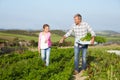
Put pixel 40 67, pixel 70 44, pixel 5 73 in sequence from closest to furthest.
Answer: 1. pixel 5 73
2. pixel 40 67
3. pixel 70 44

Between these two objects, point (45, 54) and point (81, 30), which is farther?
point (45, 54)

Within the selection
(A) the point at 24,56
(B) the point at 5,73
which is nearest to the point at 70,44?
(A) the point at 24,56

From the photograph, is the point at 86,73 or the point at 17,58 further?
the point at 17,58

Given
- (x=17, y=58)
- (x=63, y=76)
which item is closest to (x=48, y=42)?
(x=63, y=76)

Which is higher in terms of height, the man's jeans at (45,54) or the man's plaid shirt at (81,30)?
the man's plaid shirt at (81,30)

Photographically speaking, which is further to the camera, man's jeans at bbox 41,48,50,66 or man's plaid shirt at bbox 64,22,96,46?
man's jeans at bbox 41,48,50,66

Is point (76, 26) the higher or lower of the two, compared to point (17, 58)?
higher

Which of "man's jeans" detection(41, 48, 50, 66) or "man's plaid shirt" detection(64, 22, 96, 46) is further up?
"man's plaid shirt" detection(64, 22, 96, 46)

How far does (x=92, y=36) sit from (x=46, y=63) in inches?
79.0

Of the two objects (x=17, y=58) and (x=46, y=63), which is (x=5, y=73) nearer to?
(x=46, y=63)

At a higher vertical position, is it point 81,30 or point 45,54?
point 81,30

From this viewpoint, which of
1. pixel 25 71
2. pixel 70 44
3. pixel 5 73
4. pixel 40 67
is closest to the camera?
pixel 5 73

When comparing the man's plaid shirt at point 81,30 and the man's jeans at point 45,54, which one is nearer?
the man's plaid shirt at point 81,30

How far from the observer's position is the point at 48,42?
12.1 meters
